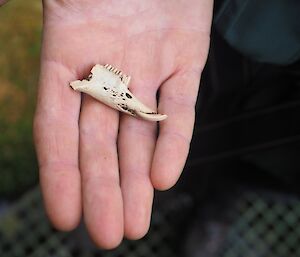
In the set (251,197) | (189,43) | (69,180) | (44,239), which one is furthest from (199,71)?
(44,239)

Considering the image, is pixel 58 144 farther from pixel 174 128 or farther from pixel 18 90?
pixel 18 90

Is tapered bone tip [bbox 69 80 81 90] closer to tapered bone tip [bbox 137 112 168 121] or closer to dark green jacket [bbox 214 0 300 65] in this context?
tapered bone tip [bbox 137 112 168 121]

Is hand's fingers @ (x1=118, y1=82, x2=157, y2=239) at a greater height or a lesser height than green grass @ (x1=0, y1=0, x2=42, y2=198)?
greater

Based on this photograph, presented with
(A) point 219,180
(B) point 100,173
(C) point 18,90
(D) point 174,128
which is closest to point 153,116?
(D) point 174,128

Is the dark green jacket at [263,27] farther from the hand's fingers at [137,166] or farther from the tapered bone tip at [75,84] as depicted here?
the tapered bone tip at [75,84]

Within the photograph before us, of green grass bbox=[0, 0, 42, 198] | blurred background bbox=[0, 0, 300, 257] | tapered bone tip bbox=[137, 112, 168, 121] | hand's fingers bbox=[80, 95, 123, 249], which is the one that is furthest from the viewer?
green grass bbox=[0, 0, 42, 198]

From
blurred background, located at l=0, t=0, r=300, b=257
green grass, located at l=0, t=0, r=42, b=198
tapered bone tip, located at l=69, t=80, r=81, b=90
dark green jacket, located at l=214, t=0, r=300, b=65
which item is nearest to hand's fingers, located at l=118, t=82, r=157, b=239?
tapered bone tip, located at l=69, t=80, r=81, b=90

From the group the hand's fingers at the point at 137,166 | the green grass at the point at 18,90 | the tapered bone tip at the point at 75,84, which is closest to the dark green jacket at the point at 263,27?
the hand's fingers at the point at 137,166
